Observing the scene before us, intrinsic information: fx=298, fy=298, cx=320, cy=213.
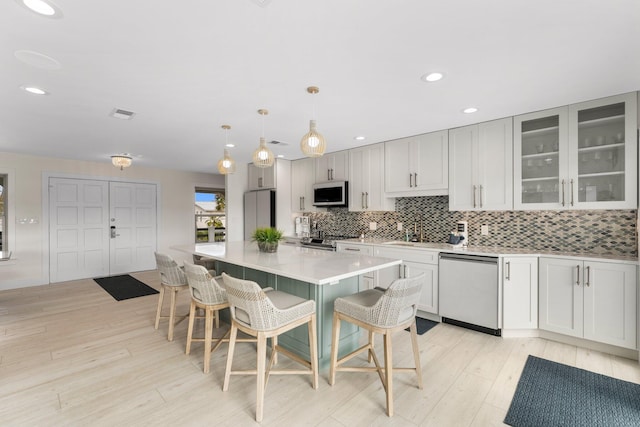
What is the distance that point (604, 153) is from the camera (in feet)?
9.26

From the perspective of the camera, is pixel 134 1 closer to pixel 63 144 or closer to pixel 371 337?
pixel 371 337

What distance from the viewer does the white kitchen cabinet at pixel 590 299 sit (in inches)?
103

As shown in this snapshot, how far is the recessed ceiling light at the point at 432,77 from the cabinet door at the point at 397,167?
1.74m

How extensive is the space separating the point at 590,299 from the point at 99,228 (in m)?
7.89

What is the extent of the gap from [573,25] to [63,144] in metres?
6.01

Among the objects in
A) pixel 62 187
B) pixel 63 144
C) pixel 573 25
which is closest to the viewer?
pixel 573 25

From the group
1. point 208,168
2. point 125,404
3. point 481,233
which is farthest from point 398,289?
point 208,168

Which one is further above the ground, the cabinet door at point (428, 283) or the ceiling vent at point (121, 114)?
the ceiling vent at point (121, 114)

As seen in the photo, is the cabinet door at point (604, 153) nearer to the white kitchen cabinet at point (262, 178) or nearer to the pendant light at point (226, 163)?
the pendant light at point (226, 163)

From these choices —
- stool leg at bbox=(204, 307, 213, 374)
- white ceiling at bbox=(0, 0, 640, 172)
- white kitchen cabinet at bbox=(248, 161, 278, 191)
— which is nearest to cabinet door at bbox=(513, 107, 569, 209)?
white ceiling at bbox=(0, 0, 640, 172)

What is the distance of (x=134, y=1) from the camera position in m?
1.50

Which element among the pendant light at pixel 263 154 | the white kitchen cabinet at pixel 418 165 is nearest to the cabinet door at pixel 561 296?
the white kitchen cabinet at pixel 418 165

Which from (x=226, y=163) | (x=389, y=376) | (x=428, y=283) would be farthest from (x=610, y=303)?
(x=226, y=163)

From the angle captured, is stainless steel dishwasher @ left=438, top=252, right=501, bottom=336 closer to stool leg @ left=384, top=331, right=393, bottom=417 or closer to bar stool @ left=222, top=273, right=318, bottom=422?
stool leg @ left=384, top=331, right=393, bottom=417
